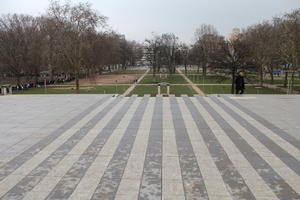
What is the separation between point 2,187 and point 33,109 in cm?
837

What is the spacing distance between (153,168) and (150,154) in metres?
0.87

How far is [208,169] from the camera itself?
5.78m

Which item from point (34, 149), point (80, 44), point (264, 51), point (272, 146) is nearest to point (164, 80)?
point (264, 51)

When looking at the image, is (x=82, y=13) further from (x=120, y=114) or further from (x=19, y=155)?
(x=19, y=155)

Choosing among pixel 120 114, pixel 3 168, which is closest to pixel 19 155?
pixel 3 168

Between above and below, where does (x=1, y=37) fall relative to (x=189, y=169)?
above

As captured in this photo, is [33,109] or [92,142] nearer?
[92,142]

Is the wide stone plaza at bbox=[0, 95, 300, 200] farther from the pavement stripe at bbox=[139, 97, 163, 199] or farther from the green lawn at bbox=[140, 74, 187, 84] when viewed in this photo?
the green lawn at bbox=[140, 74, 187, 84]

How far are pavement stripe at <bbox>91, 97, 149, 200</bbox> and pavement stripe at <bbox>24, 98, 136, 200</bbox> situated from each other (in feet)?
2.79

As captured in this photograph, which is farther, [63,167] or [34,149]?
[34,149]

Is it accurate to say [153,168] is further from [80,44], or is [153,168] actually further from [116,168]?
[80,44]

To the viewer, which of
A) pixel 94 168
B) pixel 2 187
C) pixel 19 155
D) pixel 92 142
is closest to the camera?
pixel 2 187

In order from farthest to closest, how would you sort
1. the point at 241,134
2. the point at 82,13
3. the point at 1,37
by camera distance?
1. the point at 1,37
2. the point at 82,13
3. the point at 241,134

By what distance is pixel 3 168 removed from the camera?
5957mm
